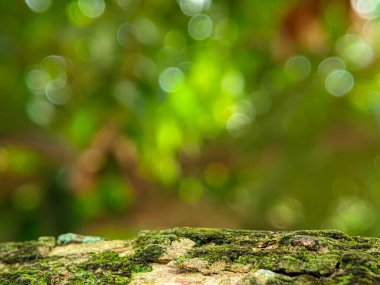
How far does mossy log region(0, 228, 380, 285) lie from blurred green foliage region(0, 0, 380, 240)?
6.78 ft

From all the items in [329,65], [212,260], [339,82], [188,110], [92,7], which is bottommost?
[212,260]

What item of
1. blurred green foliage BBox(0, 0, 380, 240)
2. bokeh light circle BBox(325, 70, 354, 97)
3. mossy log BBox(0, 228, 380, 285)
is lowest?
mossy log BBox(0, 228, 380, 285)

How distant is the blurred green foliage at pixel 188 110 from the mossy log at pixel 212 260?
6.78 feet

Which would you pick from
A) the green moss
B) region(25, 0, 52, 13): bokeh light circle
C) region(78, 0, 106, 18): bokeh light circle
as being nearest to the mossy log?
the green moss

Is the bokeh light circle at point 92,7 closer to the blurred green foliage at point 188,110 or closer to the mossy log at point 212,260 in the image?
the blurred green foliage at point 188,110

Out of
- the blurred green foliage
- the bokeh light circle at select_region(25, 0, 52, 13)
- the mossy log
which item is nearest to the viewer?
the mossy log

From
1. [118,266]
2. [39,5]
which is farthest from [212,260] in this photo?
[39,5]

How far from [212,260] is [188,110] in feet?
9.86

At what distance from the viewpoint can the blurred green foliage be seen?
334 centimetres

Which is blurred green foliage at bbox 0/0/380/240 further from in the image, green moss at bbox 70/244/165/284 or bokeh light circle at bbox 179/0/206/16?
green moss at bbox 70/244/165/284

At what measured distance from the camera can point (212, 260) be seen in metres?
0.89

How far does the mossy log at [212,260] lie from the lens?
80cm

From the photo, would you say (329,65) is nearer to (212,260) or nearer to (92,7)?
(92,7)

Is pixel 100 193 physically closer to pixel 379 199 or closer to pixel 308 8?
pixel 308 8
